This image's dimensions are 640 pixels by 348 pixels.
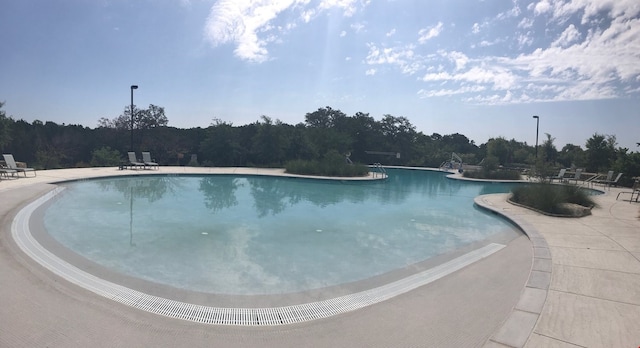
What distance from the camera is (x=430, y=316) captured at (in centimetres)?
303

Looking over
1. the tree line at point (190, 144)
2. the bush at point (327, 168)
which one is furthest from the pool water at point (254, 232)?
the tree line at point (190, 144)

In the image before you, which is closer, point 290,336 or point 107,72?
point 290,336

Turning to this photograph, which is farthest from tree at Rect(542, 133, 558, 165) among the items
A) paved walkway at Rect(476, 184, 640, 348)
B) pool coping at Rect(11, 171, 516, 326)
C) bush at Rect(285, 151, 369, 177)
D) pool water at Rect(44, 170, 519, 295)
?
pool coping at Rect(11, 171, 516, 326)

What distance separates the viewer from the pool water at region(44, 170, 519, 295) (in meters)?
4.38

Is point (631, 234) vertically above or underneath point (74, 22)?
underneath

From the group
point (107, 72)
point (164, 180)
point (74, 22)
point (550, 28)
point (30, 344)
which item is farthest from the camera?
point (107, 72)

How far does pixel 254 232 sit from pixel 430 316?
396cm

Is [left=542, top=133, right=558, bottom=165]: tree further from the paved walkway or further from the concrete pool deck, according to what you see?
the concrete pool deck

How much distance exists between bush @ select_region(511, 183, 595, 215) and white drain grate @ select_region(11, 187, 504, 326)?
4893 millimetres

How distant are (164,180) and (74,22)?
19.2ft

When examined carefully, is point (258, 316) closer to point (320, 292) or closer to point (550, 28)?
point (320, 292)

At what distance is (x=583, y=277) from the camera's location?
12.3 ft

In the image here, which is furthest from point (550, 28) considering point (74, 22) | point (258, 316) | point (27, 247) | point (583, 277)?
point (74, 22)

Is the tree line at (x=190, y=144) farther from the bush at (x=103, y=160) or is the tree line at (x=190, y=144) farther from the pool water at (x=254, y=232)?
the pool water at (x=254, y=232)
